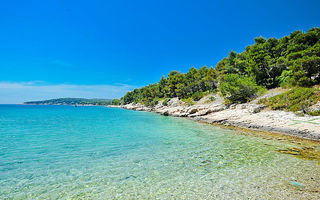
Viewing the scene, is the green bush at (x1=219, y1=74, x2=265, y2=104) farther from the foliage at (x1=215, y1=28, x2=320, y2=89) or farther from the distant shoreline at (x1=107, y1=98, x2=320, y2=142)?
the foliage at (x1=215, y1=28, x2=320, y2=89)

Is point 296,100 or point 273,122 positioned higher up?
point 296,100

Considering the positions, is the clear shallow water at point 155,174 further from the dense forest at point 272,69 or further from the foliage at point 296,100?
the dense forest at point 272,69

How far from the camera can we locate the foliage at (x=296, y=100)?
1844 centimetres

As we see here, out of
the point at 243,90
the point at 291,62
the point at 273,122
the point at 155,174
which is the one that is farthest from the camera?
the point at 243,90

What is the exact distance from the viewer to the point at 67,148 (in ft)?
34.8

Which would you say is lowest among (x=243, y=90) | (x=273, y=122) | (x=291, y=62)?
(x=273, y=122)

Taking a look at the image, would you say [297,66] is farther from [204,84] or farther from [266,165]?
[204,84]

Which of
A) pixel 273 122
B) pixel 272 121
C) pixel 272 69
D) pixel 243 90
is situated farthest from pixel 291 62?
pixel 273 122

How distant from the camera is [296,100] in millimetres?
20172

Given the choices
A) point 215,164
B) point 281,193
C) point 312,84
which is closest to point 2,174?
point 215,164

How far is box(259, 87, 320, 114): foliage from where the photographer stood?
726 inches

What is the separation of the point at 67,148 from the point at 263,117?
2291 cm

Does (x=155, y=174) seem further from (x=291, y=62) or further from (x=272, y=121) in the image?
(x=291, y=62)

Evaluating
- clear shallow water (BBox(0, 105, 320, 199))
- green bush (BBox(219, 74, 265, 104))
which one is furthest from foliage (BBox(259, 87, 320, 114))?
clear shallow water (BBox(0, 105, 320, 199))
